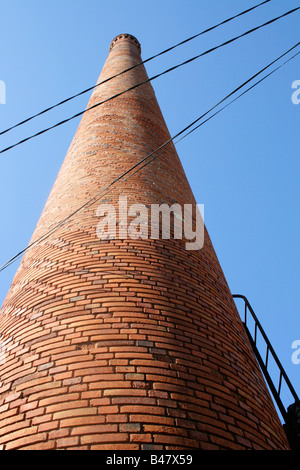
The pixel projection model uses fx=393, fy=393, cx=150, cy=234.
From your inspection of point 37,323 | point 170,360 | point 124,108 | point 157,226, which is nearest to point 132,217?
point 157,226

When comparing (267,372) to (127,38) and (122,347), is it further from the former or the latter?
(127,38)

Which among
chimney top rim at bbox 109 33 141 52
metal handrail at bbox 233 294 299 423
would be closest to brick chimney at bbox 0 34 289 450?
metal handrail at bbox 233 294 299 423

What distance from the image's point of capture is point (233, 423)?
2.31 meters

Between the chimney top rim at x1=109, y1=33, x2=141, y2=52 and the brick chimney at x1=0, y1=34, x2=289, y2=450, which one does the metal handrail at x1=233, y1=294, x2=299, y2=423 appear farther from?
the chimney top rim at x1=109, y1=33, x2=141, y2=52

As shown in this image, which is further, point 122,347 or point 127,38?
point 127,38

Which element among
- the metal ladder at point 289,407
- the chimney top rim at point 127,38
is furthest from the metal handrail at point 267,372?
the chimney top rim at point 127,38

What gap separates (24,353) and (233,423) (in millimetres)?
1382

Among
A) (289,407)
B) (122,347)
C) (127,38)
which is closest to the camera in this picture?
(122,347)

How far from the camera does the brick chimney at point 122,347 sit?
2.07 m

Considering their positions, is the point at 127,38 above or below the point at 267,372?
above

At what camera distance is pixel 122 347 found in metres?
2.41

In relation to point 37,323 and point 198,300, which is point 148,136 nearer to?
point 198,300

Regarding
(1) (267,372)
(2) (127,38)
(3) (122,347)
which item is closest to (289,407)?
(1) (267,372)

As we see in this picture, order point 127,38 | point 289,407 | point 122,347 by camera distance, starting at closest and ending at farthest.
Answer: point 122,347
point 289,407
point 127,38
